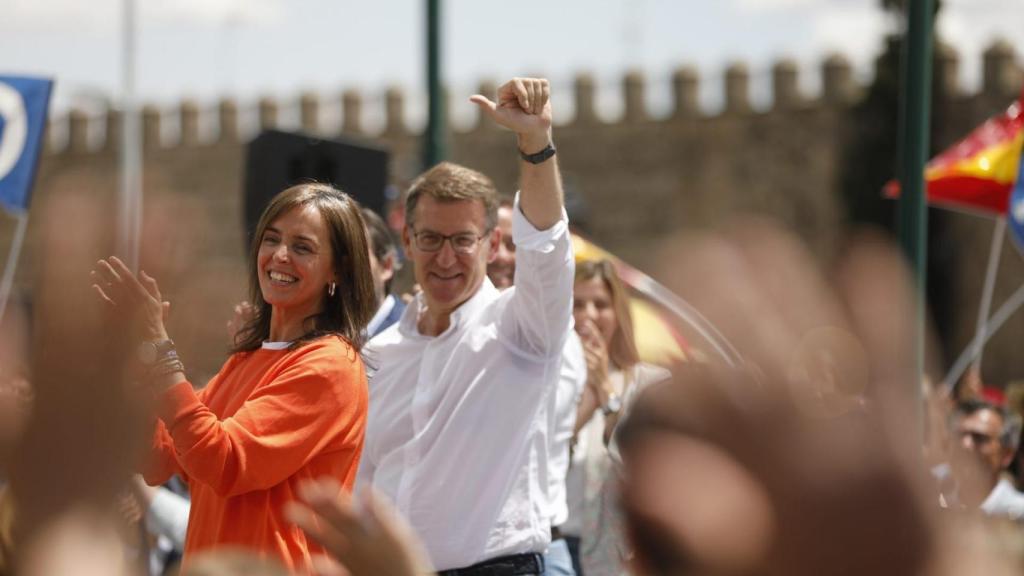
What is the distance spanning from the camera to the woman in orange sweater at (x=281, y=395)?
3.10 meters

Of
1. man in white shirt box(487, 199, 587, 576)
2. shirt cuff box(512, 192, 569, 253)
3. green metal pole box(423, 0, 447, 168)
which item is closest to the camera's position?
shirt cuff box(512, 192, 569, 253)

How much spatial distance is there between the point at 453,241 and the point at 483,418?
469 millimetres

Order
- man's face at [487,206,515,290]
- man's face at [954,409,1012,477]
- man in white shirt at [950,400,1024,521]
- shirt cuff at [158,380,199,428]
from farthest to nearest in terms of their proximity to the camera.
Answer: man's face at [954,409,1012,477] < man in white shirt at [950,400,1024,521] < man's face at [487,206,515,290] < shirt cuff at [158,380,199,428]

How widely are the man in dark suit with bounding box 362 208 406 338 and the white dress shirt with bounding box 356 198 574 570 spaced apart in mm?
811

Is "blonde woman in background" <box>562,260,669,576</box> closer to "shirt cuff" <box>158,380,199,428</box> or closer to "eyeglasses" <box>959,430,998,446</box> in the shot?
"eyeglasses" <box>959,430,998,446</box>

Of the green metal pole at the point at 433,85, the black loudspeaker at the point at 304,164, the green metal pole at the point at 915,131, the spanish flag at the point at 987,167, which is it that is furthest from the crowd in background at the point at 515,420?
the green metal pole at the point at 433,85

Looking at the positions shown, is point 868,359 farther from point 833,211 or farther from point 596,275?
point 833,211

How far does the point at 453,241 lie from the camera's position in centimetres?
428

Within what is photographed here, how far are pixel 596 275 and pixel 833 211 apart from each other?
24.9 m

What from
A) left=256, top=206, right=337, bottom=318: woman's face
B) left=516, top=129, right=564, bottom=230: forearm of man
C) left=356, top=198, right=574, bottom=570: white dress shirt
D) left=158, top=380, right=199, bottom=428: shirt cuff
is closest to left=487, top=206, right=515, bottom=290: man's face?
left=356, top=198, right=574, bottom=570: white dress shirt

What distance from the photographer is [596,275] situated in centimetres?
569

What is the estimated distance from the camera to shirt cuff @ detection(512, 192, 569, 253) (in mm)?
3998

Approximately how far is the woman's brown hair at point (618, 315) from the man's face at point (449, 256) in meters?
1.30

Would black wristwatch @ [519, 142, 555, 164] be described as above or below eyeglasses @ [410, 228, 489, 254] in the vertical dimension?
above
